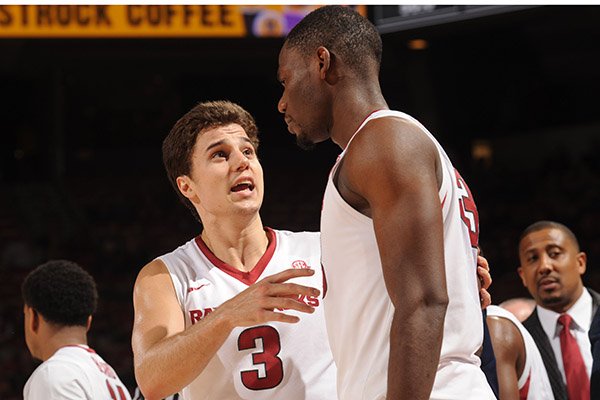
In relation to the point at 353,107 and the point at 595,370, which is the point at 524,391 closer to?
the point at 595,370

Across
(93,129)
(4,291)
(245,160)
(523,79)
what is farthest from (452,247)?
(93,129)

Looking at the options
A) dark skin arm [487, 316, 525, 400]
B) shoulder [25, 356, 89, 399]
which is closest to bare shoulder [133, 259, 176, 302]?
shoulder [25, 356, 89, 399]

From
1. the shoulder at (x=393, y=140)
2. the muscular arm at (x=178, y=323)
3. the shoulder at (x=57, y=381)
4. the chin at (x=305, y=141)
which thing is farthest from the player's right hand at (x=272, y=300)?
the shoulder at (x=57, y=381)

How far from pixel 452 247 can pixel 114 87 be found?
16828 millimetres

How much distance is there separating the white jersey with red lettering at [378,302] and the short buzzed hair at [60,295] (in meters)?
2.31

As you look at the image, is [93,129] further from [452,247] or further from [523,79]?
[452,247]

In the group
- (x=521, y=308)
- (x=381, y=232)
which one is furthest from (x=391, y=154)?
(x=521, y=308)

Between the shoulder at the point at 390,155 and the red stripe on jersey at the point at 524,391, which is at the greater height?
the shoulder at the point at 390,155

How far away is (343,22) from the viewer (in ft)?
7.68

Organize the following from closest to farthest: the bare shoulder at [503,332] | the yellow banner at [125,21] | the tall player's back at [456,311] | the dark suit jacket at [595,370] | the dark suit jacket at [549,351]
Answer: the tall player's back at [456,311], the bare shoulder at [503,332], the dark suit jacket at [595,370], the dark suit jacket at [549,351], the yellow banner at [125,21]

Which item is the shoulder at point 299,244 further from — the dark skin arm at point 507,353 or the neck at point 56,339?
the neck at point 56,339

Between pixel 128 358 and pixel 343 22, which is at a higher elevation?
pixel 343 22

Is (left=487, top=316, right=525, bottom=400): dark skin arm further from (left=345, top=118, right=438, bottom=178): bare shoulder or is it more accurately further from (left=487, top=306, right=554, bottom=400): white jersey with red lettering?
(left=345, top=118, right=438, bottom=178): bare shoulder

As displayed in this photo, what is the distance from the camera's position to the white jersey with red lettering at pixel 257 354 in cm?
312
